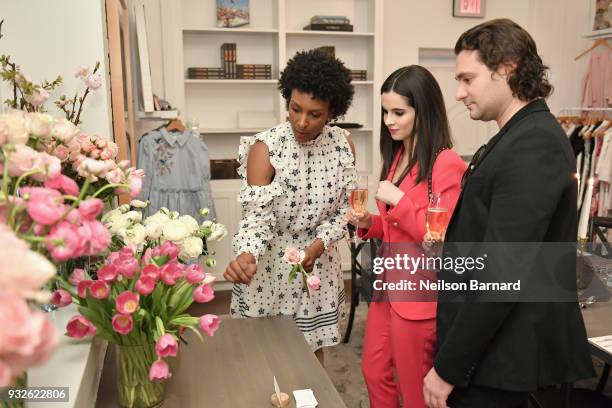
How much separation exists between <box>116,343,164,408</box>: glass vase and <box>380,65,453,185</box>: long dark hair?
1.00 meters

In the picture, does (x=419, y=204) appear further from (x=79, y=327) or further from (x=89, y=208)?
(x=89, y=208)

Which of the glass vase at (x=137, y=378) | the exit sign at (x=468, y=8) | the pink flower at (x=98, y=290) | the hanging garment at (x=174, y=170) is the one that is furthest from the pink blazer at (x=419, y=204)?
the exit sign at (x=468, y=8)

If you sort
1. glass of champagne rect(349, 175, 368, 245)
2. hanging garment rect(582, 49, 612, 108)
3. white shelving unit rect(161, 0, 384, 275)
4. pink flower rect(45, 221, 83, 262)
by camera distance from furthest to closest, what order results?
hanging garment rect(582, 49, 612, 108) → white shelving unit rect(161, 0, 384, 275) → glass of champagne rect(349, 175, 368, 245) → pink flower rect(45, 221, 83, 262)

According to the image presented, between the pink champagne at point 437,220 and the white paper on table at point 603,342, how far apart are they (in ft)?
2.16

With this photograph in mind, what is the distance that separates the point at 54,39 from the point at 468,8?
4.24 meters

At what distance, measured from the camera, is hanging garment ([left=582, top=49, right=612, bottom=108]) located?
4.40 metres

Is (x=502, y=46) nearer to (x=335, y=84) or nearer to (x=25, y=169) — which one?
(x=335, y=84)

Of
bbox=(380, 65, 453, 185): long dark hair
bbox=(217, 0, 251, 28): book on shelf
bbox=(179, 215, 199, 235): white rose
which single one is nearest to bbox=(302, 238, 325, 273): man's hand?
bbox=(380, 65, 453, 185): long dark hair

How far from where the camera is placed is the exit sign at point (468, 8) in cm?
486

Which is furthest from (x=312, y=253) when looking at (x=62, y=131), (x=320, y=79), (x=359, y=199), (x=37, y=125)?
(x=37, y=125)

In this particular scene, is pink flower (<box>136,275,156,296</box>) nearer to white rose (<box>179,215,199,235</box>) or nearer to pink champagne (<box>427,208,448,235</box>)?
white rose (<box>179,215,199,235</box>)

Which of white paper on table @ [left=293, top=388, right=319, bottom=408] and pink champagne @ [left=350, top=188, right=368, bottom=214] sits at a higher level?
pink champagne @ [left=350, top=188, right=368, bottom=214]

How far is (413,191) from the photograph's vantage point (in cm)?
167

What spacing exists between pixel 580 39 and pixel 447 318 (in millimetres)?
4435
